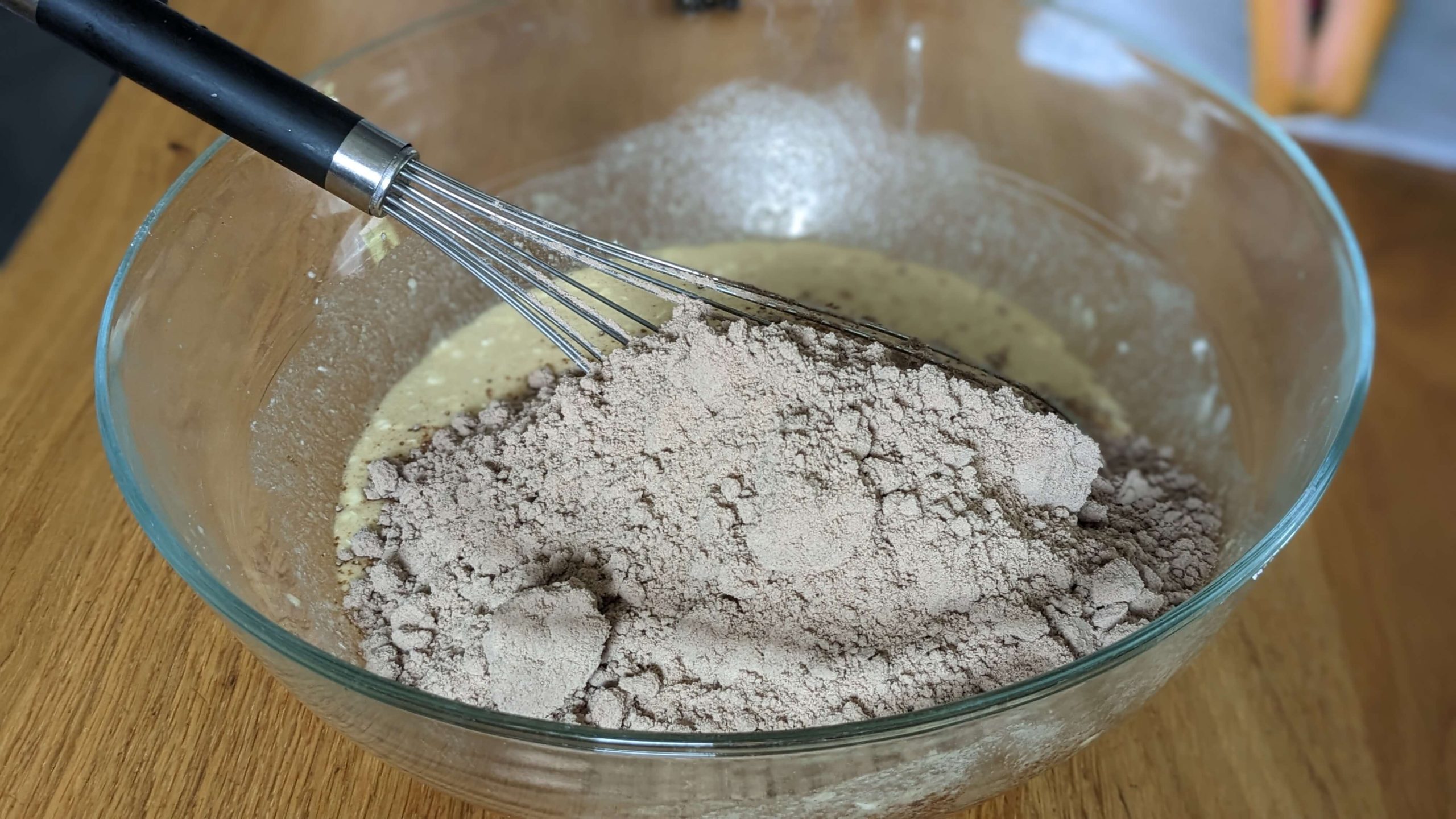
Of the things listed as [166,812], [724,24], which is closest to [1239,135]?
[724,24]

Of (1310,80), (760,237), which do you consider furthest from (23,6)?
(1310,80)

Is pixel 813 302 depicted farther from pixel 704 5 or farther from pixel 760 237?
pixel 704 5

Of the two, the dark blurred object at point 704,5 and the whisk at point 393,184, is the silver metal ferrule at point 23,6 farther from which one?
the dark blurred object at point 704,5

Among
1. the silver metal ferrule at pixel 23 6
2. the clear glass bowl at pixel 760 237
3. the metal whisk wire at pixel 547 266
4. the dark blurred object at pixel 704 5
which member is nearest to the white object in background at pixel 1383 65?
the clear glass bowl at pixel 760 237

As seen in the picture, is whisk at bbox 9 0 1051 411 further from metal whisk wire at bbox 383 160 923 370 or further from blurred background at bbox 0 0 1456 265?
blurred background at bbox 0 0 1456 265

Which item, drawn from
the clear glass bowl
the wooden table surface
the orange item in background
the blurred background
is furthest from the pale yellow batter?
the orange item in background

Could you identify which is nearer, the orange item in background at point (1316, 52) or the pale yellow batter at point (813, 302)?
the pale yellow batter at point (813, 302)
